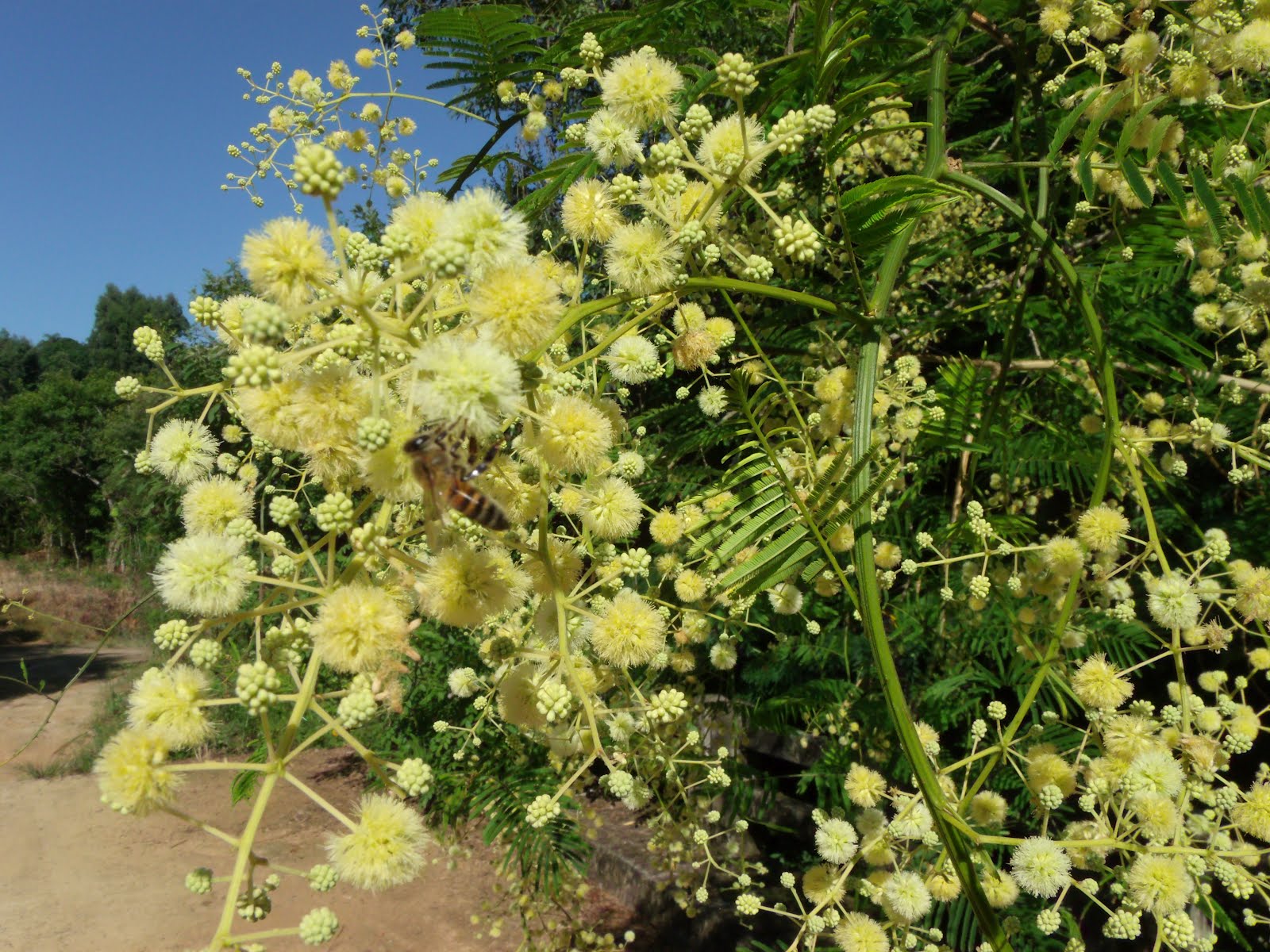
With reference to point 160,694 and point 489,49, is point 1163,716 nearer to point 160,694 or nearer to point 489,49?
point 160,694

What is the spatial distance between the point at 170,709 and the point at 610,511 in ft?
2.33

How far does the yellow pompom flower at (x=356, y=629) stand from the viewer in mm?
906

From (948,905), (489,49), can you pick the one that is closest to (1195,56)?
(489,49)

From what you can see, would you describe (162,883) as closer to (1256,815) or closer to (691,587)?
(691,587)

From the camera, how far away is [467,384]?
86 cm

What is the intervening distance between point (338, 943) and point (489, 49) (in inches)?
317

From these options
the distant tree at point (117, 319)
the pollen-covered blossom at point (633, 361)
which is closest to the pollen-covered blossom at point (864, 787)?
the pollen-covered blossom at point (633, 361)

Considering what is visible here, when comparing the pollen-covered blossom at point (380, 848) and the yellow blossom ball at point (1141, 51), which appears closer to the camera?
the pollen-covered blossom at point (380, 848)

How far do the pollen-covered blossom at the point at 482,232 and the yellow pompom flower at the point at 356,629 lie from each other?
42 cm

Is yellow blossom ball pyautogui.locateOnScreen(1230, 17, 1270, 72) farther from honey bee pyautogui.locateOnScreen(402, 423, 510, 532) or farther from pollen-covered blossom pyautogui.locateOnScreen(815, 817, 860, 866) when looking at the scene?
pollen-covered blossom pyautogui.locateOnScreen(815, 817, 860, 866)

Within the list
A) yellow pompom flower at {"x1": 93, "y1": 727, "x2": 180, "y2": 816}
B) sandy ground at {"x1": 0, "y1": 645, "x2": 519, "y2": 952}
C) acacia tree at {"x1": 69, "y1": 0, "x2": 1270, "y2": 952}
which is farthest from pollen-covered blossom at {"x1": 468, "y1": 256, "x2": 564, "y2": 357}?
sandy ground at {"x1": 0, "y1": 645, "x2": 519, "y2": 952}

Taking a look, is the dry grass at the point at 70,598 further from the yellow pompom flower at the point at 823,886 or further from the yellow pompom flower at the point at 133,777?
the yellow pompom flower at the point at 133,777

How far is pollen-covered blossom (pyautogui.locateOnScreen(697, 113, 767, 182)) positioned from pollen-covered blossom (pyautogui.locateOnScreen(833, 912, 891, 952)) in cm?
168

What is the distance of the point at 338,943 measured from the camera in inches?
288
